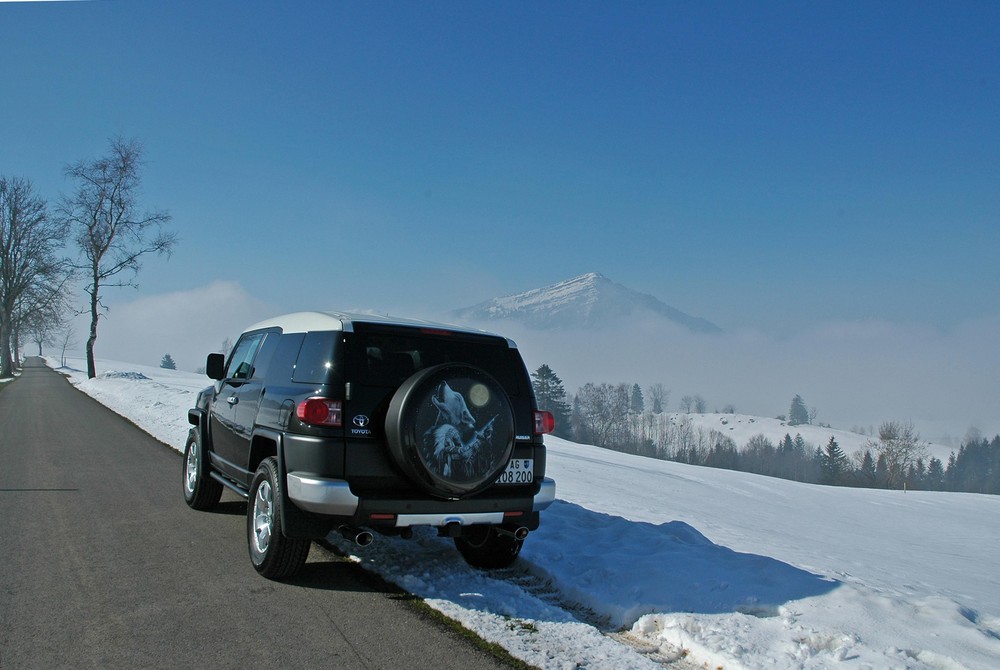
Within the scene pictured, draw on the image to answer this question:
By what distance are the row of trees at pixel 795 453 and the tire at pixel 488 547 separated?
101556mm

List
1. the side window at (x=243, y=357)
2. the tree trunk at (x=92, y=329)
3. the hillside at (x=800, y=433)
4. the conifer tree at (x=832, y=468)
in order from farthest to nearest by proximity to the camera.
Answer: the hillside at (x=800, y=433), the conifer tree at (x=832, y=468), the tree trunk at (x=92, y=329), the side window at (x=243, y=357)

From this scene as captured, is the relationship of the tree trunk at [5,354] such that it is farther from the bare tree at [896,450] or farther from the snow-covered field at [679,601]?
the bare tree at [896,450]

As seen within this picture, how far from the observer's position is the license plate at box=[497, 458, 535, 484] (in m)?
5.09

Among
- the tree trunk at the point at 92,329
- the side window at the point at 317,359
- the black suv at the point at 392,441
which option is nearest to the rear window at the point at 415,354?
the black suv at the point at 392,441

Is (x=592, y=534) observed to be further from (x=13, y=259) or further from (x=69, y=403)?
(x=13, y=259)

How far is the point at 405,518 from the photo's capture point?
4664 mm

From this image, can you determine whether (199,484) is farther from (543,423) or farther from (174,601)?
(543,423)

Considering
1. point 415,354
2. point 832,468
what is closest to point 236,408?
point 415,354

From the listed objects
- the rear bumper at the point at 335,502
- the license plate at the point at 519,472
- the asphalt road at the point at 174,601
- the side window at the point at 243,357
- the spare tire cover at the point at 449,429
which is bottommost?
the asphalt road at the point at 174,601

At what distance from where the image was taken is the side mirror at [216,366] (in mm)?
7496

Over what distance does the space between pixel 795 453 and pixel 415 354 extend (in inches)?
6519

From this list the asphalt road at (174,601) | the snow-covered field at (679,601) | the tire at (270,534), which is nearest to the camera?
the asphalt road at (174,601)

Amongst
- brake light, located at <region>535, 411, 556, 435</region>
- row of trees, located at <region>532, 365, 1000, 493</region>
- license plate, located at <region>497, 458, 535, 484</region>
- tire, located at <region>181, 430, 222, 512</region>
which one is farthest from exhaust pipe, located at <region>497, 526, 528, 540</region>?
row of trees, located at <region>532, 365, 1000, 493</region>

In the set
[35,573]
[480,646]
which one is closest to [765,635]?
[480,646]
